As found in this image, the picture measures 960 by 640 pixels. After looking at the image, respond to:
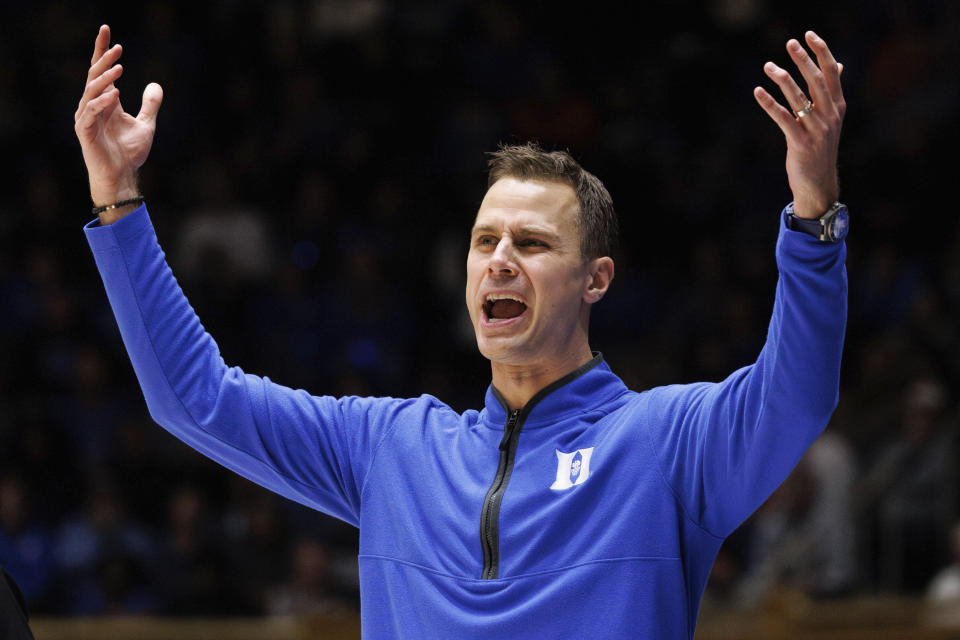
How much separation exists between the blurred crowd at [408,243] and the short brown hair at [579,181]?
3.89 meters

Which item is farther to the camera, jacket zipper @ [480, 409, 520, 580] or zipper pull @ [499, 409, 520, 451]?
zipper pull @ [499, 409, 520, 451]

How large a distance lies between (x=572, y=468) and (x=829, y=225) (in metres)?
0.72

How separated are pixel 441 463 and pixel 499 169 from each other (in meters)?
0.65

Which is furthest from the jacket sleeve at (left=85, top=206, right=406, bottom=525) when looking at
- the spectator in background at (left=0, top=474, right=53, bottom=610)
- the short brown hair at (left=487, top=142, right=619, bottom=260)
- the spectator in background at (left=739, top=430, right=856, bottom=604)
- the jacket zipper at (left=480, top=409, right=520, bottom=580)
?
the spectator in background at (left=0, top=474, right=53, bottom=610)

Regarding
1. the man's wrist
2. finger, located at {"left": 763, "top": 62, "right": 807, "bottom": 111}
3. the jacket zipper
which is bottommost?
the jacket zipper

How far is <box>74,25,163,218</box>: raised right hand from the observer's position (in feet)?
8.04

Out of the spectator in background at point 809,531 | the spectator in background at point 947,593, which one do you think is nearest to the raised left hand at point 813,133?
the spectator in background at point 947,593

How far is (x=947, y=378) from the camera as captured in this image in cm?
718

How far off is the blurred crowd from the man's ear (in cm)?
386

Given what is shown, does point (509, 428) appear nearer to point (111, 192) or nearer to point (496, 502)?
point (496, 502)

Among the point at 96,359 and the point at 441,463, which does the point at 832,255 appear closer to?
the point at 441,463

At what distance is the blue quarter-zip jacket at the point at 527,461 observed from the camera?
220cm

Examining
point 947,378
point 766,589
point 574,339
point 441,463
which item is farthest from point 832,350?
point 947,378

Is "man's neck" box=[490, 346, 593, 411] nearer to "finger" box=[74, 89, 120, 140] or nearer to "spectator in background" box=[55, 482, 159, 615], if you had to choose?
"finger" box=[74, 89, 120, 140]
